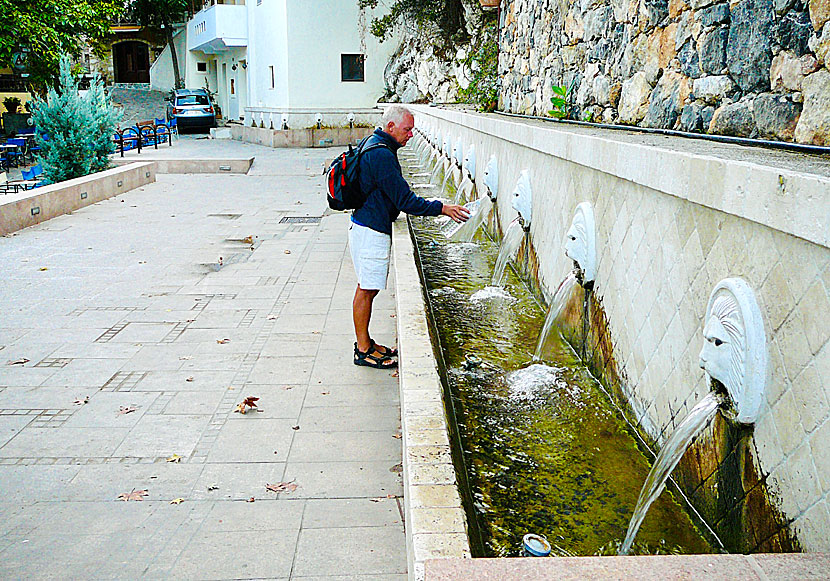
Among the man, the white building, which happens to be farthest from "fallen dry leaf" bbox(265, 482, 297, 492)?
the white building

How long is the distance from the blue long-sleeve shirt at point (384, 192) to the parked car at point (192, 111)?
33346mm

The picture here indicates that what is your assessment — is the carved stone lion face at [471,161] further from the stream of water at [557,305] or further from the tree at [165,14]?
the tree at [165,14]

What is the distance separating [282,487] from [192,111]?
117ft

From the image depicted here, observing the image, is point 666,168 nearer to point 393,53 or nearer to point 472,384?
point 472,384

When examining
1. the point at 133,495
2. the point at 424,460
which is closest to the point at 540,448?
the point at 424,460

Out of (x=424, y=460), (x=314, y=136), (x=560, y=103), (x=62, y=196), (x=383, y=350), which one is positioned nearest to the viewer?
(x=424, y=460)

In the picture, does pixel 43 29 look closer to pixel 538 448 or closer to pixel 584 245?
pixel 584 245

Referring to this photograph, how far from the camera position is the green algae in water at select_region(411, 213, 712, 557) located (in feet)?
9.82

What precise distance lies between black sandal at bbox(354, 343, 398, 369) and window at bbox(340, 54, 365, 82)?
27.1 m

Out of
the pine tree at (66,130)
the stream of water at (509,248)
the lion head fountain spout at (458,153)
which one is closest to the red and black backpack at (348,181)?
the stream of water at (509,248)

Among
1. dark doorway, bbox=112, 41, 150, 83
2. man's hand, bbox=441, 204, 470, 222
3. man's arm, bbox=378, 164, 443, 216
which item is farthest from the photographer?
dark doorway, bbox=112, 41, 150, 83

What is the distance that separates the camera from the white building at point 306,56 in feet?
98.7

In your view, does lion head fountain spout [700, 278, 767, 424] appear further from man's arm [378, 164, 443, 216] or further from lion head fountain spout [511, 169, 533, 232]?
lion head fountain spout [511, 169, 533, 232]

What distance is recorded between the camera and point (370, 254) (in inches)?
218
